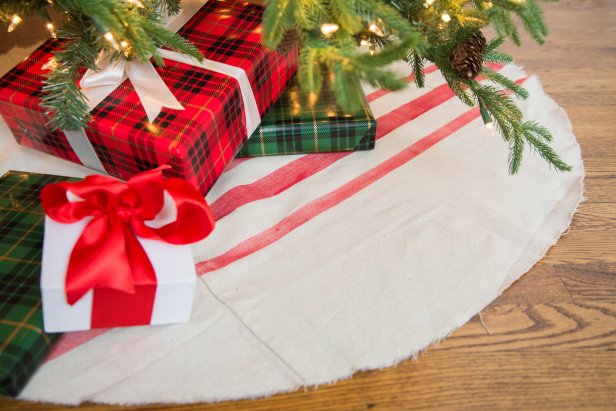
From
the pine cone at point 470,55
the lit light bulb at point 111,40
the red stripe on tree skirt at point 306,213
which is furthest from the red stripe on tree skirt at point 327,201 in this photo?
the lit light bulb at point 111,40

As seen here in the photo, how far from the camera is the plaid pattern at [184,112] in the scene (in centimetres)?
74

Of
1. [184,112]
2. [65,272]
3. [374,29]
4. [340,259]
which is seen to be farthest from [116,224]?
[374,29]

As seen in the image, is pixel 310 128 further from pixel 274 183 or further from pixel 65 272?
pixel 65 272

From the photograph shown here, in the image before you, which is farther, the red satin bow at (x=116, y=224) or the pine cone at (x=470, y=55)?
the pine cone at (x=470, y=55)

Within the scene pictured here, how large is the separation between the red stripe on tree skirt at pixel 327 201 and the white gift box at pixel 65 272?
0.35 feet

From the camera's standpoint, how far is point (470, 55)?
734 mm

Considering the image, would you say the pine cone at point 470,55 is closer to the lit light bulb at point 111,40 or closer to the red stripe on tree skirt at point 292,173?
the red stripe on tree skirt at point 292,173

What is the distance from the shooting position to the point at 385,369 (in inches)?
25.9

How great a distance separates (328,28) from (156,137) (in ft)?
0.97

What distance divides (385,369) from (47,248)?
0.46 meters

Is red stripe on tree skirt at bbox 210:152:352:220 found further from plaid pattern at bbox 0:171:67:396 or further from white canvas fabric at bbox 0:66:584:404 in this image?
plaid pattern at bbox 0:171:67:396

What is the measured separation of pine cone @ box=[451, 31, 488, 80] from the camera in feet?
2.41

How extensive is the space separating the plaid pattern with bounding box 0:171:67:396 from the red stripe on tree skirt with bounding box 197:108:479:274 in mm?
222

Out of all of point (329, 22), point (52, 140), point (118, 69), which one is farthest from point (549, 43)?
point (52, 140)
